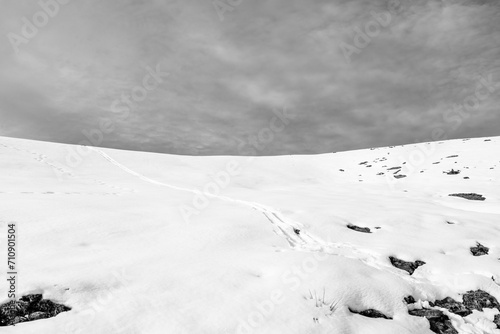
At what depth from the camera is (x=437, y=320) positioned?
18.0ft

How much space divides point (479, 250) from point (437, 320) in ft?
14.5

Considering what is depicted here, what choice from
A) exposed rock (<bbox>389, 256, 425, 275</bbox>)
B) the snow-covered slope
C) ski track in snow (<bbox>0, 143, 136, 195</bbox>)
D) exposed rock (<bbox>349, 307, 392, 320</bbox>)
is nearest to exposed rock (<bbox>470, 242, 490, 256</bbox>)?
the snow-covered slope

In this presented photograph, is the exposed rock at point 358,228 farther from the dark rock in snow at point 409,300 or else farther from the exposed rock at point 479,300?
the dark rock in snow at point 409,300

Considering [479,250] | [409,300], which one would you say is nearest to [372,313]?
[409,300]

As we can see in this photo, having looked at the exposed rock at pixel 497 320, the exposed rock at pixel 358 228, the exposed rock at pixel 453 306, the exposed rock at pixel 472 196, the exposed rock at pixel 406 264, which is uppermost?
the exposed rock at pixel 472 196

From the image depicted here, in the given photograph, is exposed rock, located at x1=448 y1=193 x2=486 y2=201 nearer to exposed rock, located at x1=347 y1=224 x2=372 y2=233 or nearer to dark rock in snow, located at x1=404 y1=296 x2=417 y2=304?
exposed rock, located at x1=347 y1=224 x2=372 y2=233

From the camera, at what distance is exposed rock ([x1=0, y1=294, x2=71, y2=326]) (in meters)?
4.32

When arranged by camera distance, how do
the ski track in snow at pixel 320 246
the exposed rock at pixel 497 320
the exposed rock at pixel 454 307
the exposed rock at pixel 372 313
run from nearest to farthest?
the exposed rock at pixel 372 313
the exposed rock at pixel 454 307
the exposed rock at pixel 497 320
the ski track in snow at pixel 320 246

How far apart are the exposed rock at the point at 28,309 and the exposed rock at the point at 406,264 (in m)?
7.24

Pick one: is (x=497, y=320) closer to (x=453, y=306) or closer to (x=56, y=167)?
(x=453, y=306)

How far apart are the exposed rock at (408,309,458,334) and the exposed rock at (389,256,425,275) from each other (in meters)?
1.51

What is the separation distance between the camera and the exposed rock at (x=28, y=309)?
4.32 metres

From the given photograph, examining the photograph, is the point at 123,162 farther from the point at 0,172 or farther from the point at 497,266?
the point at 497,266

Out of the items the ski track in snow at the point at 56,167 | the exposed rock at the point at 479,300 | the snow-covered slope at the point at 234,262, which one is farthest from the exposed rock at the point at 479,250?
the ski track in snow at the point at 56,167
